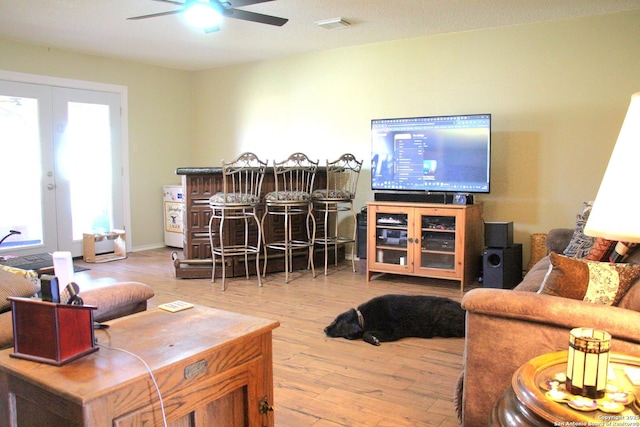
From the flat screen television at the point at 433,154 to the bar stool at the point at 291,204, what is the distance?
29.0 inches

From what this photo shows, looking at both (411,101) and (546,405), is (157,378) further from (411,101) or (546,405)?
(411,101)

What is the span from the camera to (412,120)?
4738 mm

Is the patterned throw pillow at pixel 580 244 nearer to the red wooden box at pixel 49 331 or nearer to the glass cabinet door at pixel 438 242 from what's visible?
the glass cabinet door at pixel 438 242

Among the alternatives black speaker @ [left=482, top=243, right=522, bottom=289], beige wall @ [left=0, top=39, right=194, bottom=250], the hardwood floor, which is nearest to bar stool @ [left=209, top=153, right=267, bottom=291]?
the hardwood floor

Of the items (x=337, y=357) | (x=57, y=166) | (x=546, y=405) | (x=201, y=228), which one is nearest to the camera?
(x=546, y=405)

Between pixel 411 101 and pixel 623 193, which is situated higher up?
pixel 411 101

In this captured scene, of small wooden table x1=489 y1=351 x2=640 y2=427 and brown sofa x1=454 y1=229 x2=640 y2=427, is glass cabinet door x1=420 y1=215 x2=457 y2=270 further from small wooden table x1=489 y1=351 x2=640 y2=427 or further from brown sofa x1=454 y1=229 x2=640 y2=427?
small wooden table x1=489 y1=351 x2=640 y2=427

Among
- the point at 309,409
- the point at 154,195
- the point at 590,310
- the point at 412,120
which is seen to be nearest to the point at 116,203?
the point at 154,195

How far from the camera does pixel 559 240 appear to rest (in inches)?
148

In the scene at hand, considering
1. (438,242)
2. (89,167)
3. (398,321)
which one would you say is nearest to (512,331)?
(398,321)

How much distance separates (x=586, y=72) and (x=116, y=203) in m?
5.38

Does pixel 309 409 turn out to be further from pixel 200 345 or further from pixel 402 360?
pixel 200 345

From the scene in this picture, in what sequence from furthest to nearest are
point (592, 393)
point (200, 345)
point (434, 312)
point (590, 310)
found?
point (434, 312), point (590, 310), point (200, 345), point (592, 393)

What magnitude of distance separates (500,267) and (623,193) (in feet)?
11.0
